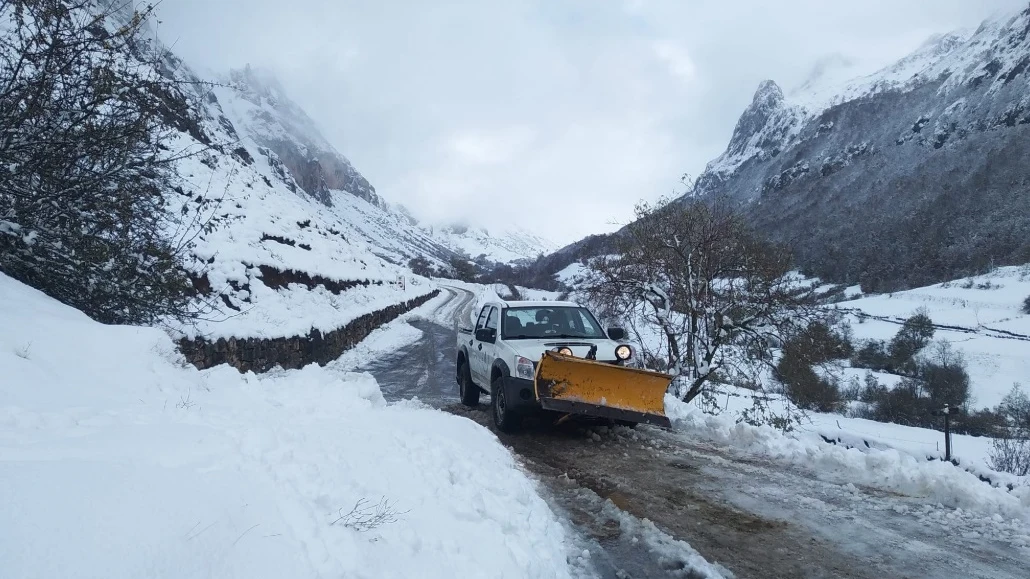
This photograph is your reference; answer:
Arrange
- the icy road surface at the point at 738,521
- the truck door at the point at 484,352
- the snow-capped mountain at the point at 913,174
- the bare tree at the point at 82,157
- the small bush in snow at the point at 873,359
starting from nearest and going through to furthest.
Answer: the icy road surface at the point at 738,521 → the bare tree at the point at 82,157 → the truck door at the point at 484,352 → the small bush in snow at the point at 873,359 → the snow-capped mountain at the point at 913,174

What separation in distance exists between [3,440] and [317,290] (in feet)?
62.9

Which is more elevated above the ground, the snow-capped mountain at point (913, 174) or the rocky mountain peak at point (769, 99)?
the rocky mountain peak at point (769, 99)

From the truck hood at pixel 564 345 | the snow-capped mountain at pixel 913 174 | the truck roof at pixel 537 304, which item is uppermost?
the snow-capped mountain at pixel 913 174

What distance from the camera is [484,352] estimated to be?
890 cm

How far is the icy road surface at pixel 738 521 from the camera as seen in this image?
13.0ft

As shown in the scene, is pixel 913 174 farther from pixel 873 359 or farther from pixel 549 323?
pixel 549 323

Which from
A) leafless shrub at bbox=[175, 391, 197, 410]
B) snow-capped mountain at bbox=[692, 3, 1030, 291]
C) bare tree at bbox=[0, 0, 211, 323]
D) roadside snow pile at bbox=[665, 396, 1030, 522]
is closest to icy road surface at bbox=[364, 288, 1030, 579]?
roadside snow pile at bbox=[665, 396, 1030, 522]

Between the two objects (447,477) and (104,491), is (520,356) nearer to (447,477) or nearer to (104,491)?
(447,477)

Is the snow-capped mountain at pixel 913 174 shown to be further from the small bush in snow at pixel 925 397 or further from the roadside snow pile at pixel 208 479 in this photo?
the roadside snow pile at pixel 208 479

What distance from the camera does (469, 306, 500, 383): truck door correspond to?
8670mm

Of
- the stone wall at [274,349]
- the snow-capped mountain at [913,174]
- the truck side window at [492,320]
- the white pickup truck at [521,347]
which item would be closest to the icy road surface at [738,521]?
the white pickup truck at [521,347]

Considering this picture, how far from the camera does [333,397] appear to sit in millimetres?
7168

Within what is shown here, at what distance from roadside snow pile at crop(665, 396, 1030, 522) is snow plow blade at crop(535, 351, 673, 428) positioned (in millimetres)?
1274

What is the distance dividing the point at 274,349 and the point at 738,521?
10.8 m
